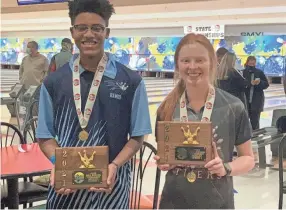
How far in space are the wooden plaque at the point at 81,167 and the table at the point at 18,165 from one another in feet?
2.90

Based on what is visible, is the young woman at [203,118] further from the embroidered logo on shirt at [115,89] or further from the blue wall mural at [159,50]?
the blue wall mural at [159,50]

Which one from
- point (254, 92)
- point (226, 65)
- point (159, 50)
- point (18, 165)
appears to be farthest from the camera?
point (159, 50)

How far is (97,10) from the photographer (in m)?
1.71

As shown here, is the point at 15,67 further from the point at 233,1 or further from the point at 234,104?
the point at 234,104

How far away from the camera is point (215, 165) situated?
5.31 ft

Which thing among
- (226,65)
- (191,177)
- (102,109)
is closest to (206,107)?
(191,177)

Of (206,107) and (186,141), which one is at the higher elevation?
(206,107)

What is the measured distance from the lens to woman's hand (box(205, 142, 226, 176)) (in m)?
1.62

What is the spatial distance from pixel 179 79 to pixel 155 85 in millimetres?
14391

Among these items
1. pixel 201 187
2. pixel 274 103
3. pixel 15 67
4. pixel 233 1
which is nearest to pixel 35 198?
pixel 201 187

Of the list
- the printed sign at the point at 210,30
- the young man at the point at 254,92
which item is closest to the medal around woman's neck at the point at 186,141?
the young man at the point at 254,92

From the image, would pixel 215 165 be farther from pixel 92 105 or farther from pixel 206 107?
pixel 92 105

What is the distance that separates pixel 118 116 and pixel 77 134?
0.54ft

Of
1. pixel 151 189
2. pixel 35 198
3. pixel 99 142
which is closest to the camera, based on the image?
pixel 99 142
